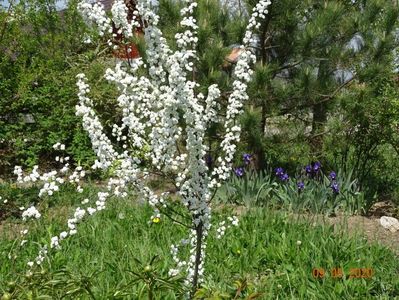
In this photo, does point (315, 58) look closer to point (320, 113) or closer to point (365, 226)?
point (320, 113)

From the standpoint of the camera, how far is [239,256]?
13.2 ft

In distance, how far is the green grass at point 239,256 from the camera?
3381 mm

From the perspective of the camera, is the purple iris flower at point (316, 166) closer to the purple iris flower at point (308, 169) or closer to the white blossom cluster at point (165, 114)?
the purple iris flower at point (308, 169)

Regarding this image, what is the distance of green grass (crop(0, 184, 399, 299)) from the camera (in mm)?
3381

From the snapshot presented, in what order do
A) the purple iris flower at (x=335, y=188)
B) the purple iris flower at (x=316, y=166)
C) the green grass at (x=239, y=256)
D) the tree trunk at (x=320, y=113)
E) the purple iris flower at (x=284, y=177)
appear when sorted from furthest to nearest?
the tree trunk at (x=320, y=113), the purple iris flower at (x=316, y=166), the purple iris flower at (x=284, y=177), the purple iris flower at (x=335, y=188), the green grass at (x=239, y=256)

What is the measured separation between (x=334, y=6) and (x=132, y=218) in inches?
122

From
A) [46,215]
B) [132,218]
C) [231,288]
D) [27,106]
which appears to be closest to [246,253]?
[231,288]

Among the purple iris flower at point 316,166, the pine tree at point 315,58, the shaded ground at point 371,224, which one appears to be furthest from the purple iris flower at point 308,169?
the shaded ground at point 371,224

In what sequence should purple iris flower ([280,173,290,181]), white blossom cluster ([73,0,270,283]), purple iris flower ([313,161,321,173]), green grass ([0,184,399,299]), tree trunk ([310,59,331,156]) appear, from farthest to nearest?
tree trunk ([310,59,331,156]) < purple iris flower ([313,161,321,173]) < purple iris flower ([280,173,290,181]) < green grass ([0,184,399,299]) < white blossom cluster ([73,0,270,283])

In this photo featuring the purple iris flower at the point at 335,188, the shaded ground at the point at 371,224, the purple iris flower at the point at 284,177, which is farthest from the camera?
the purple iris flower at the point at 284,177

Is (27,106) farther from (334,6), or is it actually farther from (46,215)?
(334,6)
